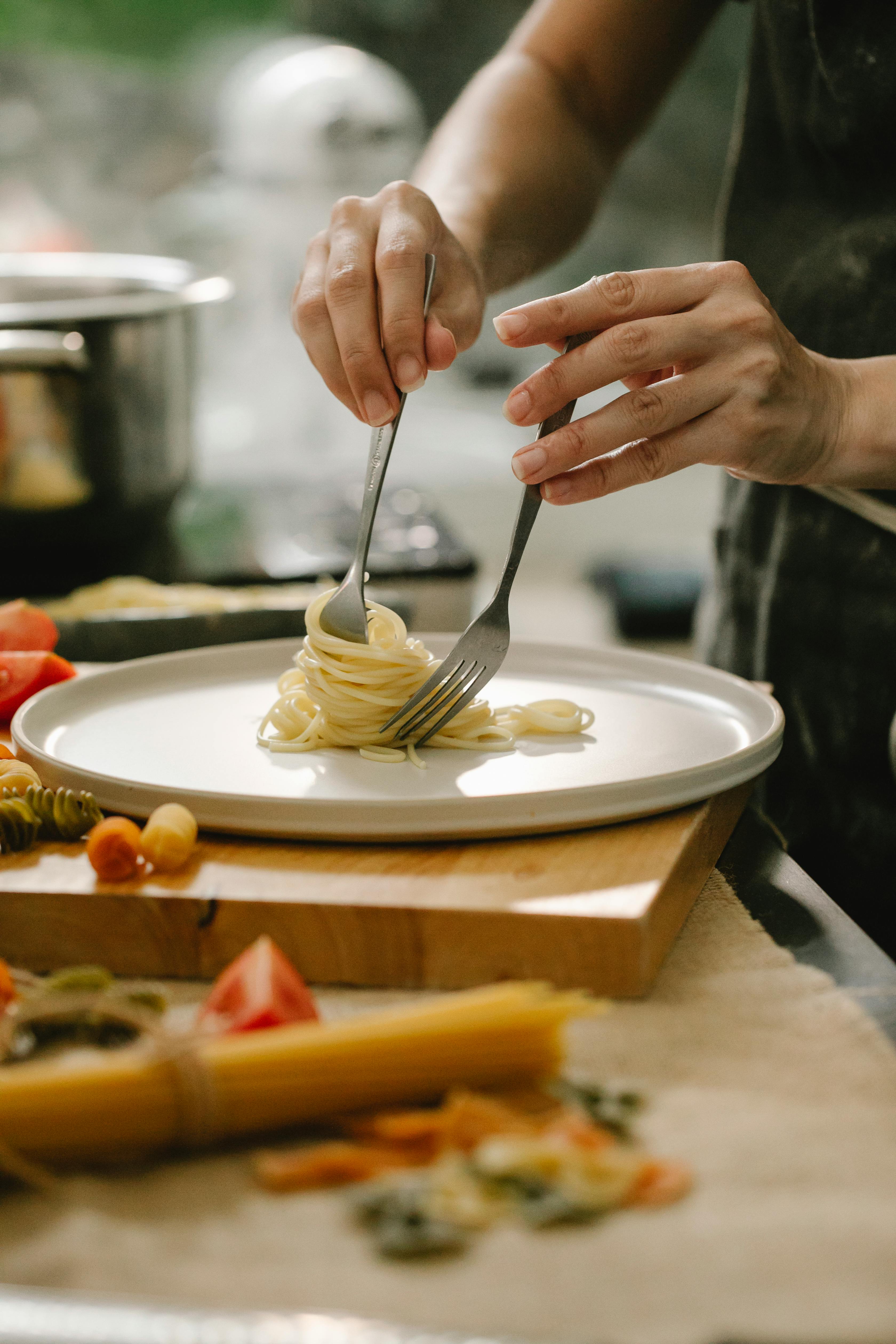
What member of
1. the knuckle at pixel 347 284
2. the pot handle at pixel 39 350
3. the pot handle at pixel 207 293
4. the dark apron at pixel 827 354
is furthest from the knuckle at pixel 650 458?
the pot handle at pixel 207 293

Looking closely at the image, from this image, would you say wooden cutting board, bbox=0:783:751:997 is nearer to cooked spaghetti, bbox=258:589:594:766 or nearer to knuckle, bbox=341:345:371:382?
cooked spaghetti, bbox=258:589:594:766

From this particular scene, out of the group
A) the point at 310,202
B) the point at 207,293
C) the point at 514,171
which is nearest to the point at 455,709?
the point at 514,171

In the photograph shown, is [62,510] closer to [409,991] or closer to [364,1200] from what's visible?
[409,991]

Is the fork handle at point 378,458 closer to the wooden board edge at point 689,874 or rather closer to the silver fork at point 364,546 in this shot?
the silver fork at point 364,546

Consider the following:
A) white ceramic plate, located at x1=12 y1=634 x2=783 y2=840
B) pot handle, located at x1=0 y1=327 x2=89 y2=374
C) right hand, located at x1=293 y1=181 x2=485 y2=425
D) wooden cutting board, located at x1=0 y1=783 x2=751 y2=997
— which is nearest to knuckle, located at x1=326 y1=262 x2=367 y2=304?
right hand, located at x1=293 y1=181 x2=485 y2=425

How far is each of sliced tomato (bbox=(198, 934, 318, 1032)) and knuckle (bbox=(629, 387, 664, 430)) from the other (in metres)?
0.60

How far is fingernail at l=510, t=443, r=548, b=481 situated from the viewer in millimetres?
1103

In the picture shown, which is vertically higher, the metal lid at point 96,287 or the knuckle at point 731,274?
the knuckle at point 731,274

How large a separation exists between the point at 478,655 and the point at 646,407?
11.9 inches

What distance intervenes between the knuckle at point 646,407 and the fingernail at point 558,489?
0.30 ft

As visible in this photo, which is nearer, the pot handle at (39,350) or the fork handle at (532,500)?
the fork handle at (532,500)

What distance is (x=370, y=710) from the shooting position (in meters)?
1.21

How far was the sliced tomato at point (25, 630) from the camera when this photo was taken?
58.1 inches

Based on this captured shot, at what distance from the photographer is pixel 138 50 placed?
10.5 feet
